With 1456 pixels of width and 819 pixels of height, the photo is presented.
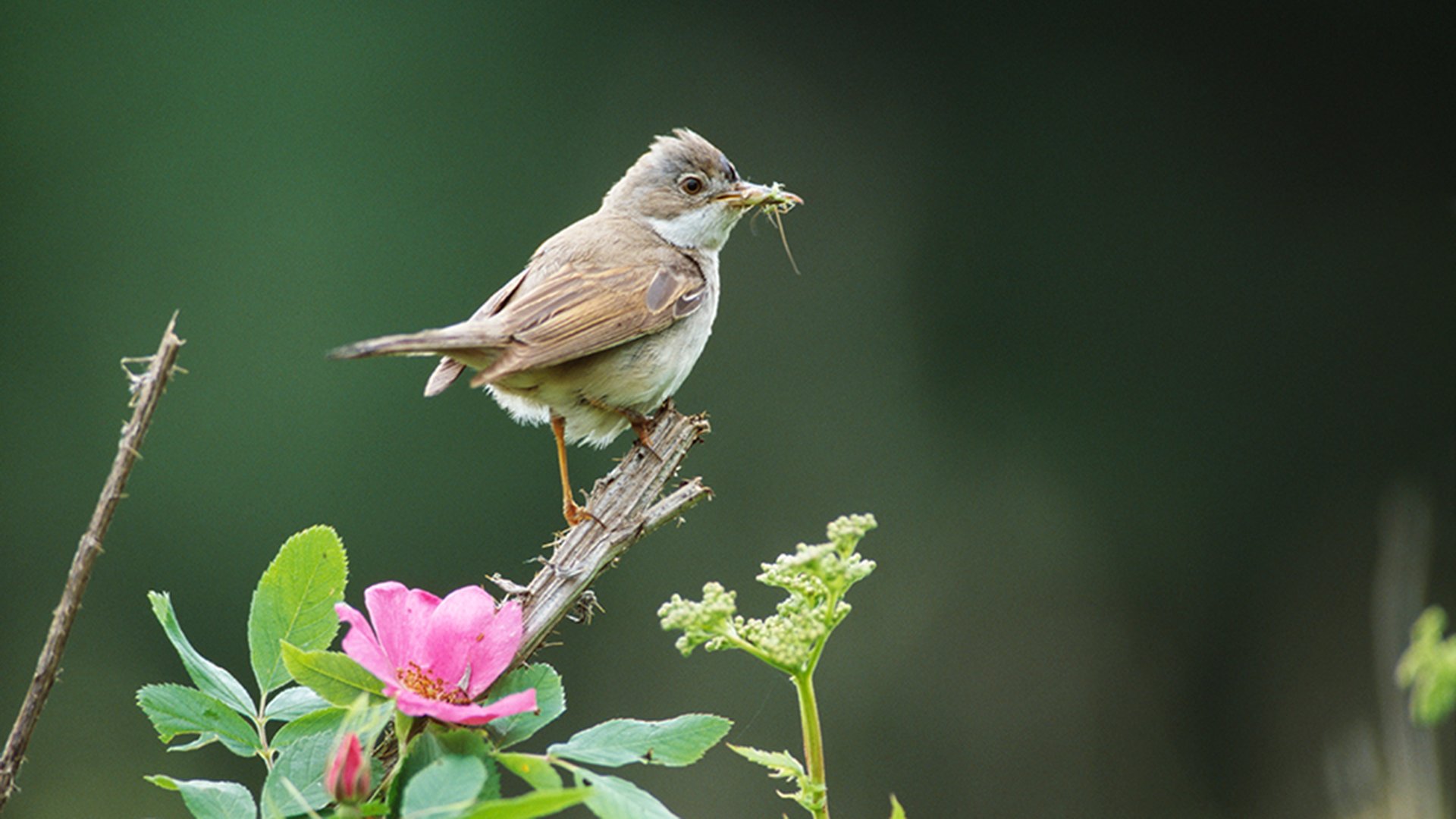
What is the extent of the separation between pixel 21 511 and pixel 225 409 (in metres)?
1.65

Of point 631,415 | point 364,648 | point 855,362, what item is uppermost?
point 364,648

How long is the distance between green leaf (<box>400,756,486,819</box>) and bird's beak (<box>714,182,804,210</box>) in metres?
2.92

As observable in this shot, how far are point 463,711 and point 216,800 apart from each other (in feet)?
0.76

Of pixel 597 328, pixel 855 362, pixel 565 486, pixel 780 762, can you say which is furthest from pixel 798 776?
A: pixel 855 362

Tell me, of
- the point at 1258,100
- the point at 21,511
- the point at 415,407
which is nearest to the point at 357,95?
the point at 415,407

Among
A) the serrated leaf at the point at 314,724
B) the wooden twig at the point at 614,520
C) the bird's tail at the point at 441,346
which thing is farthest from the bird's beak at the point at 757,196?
the serrated leaf at the point at 314,724

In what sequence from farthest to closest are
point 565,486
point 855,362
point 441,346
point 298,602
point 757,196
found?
point 855,362 < point 757,196 < point 441,346 < point 565,486 < point 298,602

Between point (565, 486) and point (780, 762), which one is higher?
point (780, 762)

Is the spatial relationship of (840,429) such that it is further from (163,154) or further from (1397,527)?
(1397,527)

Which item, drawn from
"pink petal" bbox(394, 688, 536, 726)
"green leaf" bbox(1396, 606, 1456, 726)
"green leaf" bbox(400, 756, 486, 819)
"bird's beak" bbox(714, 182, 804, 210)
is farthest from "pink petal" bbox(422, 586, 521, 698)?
"bird's beak" bbox(714, 182, 804, 210)

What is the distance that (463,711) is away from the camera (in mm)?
1222

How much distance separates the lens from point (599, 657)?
1007 cm

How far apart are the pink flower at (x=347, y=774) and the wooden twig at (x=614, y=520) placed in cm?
38

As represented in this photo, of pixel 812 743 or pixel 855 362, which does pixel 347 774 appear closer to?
pixel 812 743
